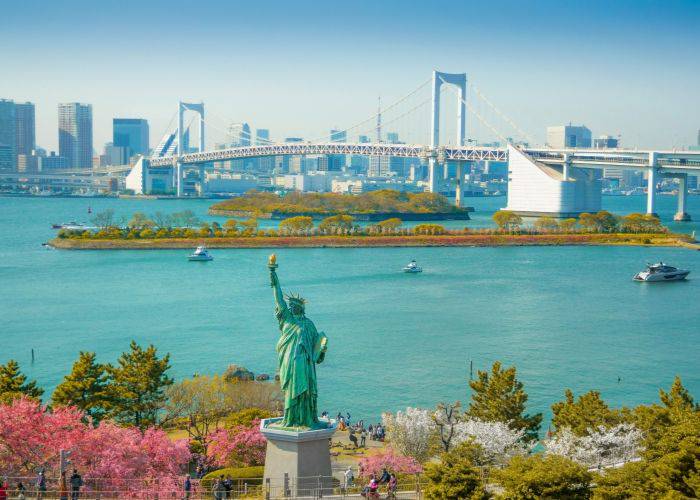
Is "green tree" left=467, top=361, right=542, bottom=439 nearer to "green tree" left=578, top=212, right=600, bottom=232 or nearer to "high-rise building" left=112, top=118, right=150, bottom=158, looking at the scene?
"green tree" left=578, top=212, right=600, bottom=232

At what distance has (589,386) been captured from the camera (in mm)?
10070

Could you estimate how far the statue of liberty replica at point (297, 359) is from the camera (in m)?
4.99

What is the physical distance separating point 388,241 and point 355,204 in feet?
31.1

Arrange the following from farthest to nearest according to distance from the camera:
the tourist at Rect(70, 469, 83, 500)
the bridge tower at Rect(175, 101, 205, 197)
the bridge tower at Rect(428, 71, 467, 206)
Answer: the bridge tower at Rect(175, 101, 205, 197)
the bridge tower at Rect(428, 71, 467, 206)
the tourist at Rect(70, 469, 83, 500)

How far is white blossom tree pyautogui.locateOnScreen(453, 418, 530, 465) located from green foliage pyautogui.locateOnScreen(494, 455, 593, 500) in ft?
4.60

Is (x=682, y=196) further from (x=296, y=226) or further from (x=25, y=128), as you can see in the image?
(x=25, y=128)

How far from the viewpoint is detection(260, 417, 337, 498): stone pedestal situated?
4.91 m

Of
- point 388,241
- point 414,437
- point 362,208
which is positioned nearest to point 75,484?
point 414,437

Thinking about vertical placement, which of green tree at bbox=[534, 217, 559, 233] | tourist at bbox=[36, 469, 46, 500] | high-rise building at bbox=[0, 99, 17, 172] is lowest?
tourist at bbox=[36, 469, 46, 500]

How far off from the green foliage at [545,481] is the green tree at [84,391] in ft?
12.8

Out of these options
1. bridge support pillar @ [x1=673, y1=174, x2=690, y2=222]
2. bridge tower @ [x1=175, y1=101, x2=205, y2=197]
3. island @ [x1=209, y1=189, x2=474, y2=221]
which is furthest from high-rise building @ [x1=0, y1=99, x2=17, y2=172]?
bridge support pillar @ [x1=673, y1=174, x2=690, y2=222]

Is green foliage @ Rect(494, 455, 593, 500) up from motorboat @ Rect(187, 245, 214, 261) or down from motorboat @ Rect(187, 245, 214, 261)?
up

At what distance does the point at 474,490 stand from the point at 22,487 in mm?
2337

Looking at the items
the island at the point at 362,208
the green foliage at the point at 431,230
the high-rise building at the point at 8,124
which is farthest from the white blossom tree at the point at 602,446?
the high-rise building at the point at 8,124
